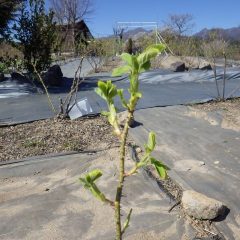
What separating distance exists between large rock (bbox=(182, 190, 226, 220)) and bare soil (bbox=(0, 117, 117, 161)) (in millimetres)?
1644

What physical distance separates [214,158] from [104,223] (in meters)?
1.64

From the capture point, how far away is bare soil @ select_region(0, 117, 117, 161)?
13.3 feet

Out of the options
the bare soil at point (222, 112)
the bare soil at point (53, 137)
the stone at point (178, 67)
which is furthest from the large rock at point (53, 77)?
the stone at point (178, 67)

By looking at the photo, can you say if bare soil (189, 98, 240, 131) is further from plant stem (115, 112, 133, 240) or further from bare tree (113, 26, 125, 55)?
bare tree (113, 26, 125, 55)

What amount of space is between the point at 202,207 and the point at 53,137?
2325 mm

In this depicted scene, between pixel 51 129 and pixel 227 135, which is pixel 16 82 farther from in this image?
pixel 227 135

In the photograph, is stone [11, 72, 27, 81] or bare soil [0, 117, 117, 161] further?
stone [11, 72, 27, 81]

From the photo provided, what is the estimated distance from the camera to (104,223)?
8.57 ft

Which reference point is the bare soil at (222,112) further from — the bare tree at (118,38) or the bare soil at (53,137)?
the bare tree at (118,38)

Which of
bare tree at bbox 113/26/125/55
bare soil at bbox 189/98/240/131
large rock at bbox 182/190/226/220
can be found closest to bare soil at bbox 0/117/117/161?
bare soil at bbox 189/98/240/131

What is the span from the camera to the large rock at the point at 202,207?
102 inches

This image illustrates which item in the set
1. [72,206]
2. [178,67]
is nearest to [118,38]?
[178,67]

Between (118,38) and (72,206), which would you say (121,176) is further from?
(118,38)

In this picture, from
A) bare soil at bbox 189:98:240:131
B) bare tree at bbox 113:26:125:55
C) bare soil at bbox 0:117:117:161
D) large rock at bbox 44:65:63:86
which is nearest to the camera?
bare soil at bbox 0:117:117:161
